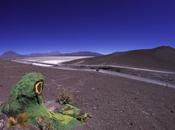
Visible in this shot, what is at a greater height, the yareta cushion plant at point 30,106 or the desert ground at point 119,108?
the yareta cushion plant at point 30,106

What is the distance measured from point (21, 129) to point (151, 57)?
1381 inches

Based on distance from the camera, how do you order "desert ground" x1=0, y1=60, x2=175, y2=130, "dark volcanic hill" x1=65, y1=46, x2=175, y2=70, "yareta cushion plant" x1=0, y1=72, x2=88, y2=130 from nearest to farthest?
"yareta cushion plant" x1=0, y1=72, x2=88, y2=130 < "desert ground" x1=0, y1=60, x2=175, y2=130 < "dark volcanic hill" x1=65, y1=46, x2=175, y2=70

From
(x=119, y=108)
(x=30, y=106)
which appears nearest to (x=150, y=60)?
(x=119, y=108)

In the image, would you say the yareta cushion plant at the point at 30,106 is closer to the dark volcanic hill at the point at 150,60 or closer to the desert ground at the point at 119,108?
the desert ground at the point at 119,108

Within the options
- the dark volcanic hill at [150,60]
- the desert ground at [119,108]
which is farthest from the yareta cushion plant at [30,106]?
the dark volcanic hill at [150,60]

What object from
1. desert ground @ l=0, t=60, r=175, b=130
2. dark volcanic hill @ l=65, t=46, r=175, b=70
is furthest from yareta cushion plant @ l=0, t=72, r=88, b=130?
dark volcanic hill @ l=65, t=46, r=175, b=70

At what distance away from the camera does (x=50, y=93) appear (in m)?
9.89

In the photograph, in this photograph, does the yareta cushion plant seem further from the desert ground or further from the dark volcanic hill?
the dark volcanic hill

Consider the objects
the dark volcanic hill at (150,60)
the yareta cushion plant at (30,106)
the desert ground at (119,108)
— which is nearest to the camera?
the yareta cushion plant at (30,106)

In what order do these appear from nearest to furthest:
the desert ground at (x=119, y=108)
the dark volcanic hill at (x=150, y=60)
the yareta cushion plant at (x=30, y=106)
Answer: the yareta cushion plant at (x=30, y=106), the desert ground at (x=119, y=108), the dark volcanic hill at (x=150, y=60)

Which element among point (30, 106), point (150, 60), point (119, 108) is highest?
point (150, 60)

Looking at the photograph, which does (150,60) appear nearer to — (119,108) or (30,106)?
(119,108)

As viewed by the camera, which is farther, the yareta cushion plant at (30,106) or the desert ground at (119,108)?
the desert ground at (119,108)

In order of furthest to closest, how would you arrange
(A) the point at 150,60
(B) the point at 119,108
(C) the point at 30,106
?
(A) the point at 150,60, (B) the point at 119,108, (C) the point at 30,106
